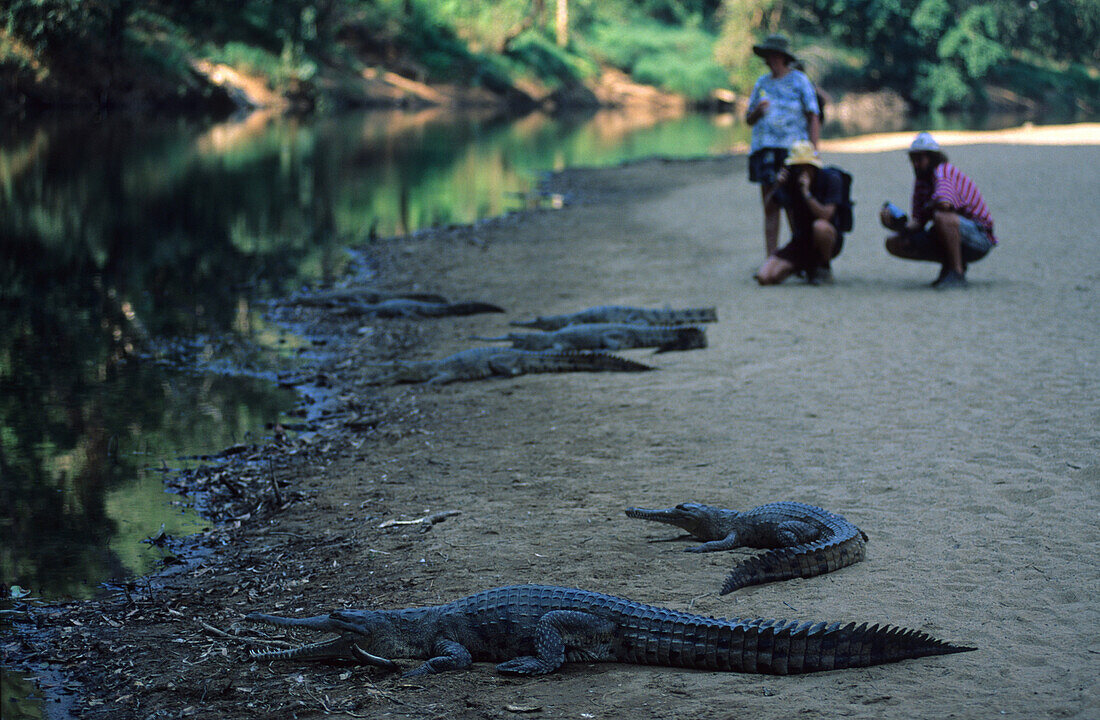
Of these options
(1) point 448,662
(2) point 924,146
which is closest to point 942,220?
(2) point 924,146

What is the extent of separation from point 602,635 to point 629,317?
5.39 meters

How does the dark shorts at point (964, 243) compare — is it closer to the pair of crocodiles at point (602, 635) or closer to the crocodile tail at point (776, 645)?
the pair of crocodiles at point (602, 635)

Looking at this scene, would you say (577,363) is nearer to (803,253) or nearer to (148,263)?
(803,253)

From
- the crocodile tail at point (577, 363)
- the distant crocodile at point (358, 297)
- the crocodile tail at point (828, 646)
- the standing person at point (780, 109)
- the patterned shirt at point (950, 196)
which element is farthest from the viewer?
the distant crocodile at point (358, 297)

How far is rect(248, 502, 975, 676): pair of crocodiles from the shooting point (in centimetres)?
328

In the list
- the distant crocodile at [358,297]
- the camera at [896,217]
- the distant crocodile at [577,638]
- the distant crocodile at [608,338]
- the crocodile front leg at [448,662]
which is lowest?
the crocodile front leg at [448,662]

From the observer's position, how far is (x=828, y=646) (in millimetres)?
3270

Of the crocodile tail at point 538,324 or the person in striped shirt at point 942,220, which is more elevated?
the person in striped shirt at point 942,220

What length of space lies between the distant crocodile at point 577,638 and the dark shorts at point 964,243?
6.72 meters

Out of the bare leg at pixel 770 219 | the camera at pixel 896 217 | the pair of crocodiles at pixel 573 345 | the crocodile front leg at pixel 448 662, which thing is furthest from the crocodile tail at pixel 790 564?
the bare leg at pixel 770 219

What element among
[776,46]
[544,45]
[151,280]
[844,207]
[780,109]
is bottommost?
[151,280]

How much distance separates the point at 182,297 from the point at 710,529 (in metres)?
8.06

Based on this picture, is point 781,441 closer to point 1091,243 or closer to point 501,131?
point 1091,243

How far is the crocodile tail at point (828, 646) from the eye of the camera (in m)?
3.26
